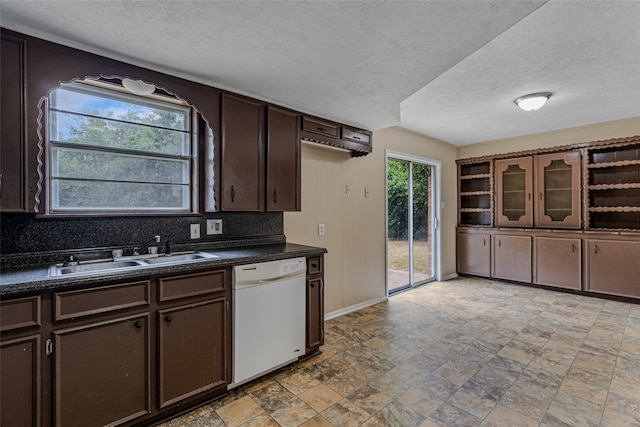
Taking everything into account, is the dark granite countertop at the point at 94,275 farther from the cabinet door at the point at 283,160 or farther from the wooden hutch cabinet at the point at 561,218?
the wooden hutch cabinet at the point at 561,218

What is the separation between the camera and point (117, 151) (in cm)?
222

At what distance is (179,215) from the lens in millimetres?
2391

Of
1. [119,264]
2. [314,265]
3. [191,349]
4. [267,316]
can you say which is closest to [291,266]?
[314,265]

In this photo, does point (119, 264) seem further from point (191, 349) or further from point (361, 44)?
point (361, 44)

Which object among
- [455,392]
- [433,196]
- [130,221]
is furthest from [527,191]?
[130,221]

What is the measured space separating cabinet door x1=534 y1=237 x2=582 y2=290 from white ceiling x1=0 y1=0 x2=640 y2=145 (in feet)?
6.99

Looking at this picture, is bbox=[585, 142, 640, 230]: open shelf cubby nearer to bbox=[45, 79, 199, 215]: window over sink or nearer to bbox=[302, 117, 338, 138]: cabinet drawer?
bbox=[302, 117, 338, 138]: cabinet drawer

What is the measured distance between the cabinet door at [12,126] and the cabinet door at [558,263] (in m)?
5.82

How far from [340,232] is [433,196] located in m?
2.41

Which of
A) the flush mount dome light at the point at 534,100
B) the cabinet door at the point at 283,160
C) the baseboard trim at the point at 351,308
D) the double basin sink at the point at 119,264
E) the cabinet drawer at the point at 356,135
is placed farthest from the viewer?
the baseboard trim at the point at 351,308

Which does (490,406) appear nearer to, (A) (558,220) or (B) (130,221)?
(B) (130,221)

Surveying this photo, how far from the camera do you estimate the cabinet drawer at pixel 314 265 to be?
2.54 meters

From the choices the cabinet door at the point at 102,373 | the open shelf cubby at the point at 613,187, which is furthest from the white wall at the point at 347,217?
the open shelf cubby at the point at 613,187

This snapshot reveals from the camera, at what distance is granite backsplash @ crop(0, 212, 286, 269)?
1792 millimetres
